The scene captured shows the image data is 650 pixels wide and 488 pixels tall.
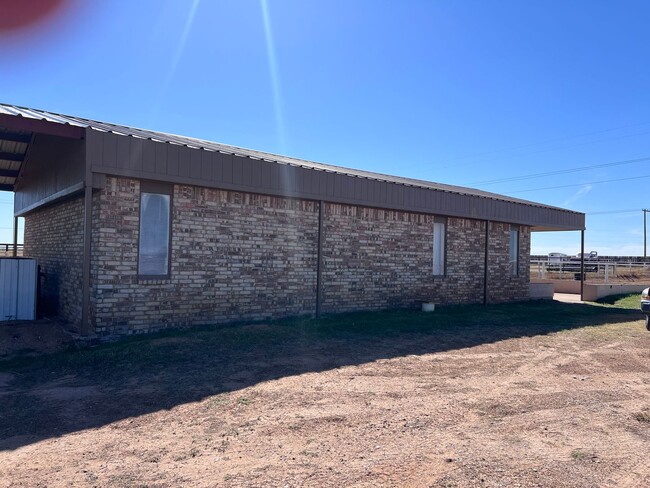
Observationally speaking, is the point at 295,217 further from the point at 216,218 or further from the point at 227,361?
the point at 227,361

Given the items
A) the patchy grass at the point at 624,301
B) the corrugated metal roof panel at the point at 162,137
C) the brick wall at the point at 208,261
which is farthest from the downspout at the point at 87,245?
the patchy grass at the point at 624,301

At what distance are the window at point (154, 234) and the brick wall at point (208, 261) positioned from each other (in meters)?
0.14

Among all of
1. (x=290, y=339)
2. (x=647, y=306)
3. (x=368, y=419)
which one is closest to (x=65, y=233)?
(x=290, y=339)

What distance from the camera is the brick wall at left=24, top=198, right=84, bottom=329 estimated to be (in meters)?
10.2

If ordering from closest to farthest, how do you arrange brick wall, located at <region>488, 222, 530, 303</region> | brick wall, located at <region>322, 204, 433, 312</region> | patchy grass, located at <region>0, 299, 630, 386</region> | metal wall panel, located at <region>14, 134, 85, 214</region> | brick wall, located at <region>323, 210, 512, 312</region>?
patchy grass, located at <region>0, 299, 630, 386</region>
metal wall panel, located at <region>14, 134, 85, 214</region>
brick wall, located at <region>322, 204, 433, 312</region>
brick wall, located at <region>323, 210, 512, 312</region>
brick wall, located at <region>488, 222, 530, 303</region>

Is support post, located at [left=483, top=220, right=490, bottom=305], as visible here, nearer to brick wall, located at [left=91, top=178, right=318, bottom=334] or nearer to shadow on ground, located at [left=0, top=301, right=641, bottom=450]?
shadow on ground, located at [left=0, top=301, right=641, bottom=450]

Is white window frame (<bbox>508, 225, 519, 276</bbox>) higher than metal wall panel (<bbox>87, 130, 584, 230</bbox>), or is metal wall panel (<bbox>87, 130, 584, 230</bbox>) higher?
metal wall panel (<bbox>87, 130, 584, 230</bbox>)

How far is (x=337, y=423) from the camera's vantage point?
501cm

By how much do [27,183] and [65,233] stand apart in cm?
397

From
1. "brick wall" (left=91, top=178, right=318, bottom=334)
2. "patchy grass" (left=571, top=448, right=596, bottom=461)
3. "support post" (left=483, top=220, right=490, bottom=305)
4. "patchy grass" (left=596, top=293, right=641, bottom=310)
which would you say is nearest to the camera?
"patchy grass" (left=571, top=448, right=596, bottom=461)

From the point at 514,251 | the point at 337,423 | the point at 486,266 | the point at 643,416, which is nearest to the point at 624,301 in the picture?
the point at 514,251

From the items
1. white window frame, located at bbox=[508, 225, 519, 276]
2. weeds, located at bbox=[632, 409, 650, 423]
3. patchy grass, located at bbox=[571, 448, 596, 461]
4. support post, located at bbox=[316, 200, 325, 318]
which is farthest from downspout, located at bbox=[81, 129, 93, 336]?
white window frame, located at bbox=[508, 225, 519, 276]

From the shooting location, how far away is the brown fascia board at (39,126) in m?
8.00

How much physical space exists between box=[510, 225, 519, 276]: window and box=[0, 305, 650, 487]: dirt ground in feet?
31.7
